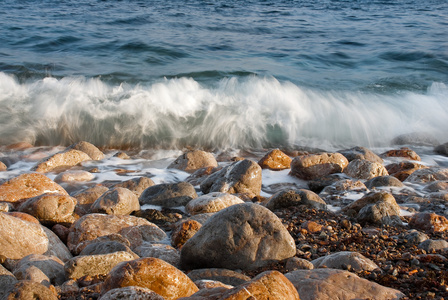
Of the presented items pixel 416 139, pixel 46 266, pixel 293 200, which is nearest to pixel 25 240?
pixel 46 266

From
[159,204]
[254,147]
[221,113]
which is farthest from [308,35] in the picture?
[159,204]

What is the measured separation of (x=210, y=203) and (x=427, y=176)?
8.92 feet

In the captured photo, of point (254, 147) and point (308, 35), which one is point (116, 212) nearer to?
point (254, 147)

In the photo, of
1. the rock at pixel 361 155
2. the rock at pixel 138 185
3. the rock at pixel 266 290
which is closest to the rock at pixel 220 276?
the rock at pixel 266 290

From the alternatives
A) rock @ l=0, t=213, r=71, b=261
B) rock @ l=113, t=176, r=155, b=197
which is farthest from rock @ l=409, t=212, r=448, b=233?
rock @ l=0, t=213, r=71, b=261

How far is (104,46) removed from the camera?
12703 mm

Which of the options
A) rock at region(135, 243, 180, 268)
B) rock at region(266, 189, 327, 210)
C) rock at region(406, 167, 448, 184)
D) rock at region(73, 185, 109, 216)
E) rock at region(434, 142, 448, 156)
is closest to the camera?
rock at region(135, 243, 180, 268)

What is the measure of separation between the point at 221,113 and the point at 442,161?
150 inches

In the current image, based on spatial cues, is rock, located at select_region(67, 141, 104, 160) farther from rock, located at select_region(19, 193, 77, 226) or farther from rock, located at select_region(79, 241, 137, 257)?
rock, located at select_region(79, 241, 137, 257)

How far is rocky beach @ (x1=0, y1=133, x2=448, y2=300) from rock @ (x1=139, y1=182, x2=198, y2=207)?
12 mm

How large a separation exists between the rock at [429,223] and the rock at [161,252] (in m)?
1.97

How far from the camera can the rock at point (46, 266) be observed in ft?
8.71

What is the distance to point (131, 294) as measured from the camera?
2.06 metres

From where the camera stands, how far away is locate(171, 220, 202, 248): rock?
3.46 m
